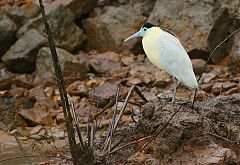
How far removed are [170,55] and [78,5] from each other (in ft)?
26.5

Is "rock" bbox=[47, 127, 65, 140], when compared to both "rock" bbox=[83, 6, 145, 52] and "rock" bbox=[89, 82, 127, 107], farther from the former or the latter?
"rock" bbox=[83, 6, 145, 52]

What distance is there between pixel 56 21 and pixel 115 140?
27.7 ft

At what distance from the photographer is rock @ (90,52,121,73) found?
13711 mm

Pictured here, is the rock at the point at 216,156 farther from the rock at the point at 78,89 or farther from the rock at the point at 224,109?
the rock at the point at 78,89

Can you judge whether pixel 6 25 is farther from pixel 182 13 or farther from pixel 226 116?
pixel 226 116

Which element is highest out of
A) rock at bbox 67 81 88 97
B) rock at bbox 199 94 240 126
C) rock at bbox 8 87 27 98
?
rock at bbox 199 94 240 126

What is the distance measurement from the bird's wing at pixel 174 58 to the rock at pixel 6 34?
7.64 metres

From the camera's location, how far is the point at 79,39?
1486 centimetres

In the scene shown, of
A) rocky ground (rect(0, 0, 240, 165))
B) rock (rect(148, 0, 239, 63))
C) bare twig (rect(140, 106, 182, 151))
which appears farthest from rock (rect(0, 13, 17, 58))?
bare twig (rect(140, 106, 182, 151))

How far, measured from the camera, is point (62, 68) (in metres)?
13.2

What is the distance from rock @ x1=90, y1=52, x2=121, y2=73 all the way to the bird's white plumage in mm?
5899

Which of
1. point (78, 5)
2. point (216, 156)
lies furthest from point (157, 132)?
point (78, 5)

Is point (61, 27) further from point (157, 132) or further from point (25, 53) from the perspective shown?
point (157, 132)

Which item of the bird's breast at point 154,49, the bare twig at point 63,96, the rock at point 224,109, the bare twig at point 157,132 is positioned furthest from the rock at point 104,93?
the bare twig at point 63,96
